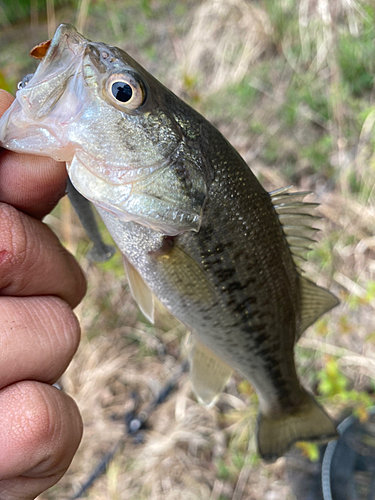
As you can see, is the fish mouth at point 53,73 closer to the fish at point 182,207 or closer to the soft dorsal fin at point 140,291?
the fish at point 182,207

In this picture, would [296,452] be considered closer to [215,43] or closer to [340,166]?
[340,166]

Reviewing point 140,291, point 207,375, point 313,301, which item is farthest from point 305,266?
point 140,291

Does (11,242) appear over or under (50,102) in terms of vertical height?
under

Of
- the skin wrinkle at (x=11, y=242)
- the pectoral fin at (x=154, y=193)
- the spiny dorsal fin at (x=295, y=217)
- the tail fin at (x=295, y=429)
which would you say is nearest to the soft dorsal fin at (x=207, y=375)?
the tail fin at (x=295, y=429)

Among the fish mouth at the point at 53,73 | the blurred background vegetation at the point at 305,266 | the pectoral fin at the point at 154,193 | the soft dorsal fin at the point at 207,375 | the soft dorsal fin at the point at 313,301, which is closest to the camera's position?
the fish mouth at the point at 53,73

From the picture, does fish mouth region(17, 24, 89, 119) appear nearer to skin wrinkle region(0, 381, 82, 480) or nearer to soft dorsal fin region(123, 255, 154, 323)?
soft dorsal fin region(123, 255, 154, 323)

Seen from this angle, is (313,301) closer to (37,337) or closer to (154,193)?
(154,193)

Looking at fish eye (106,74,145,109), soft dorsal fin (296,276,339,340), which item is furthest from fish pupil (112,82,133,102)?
soft dorsal fin (296,276,339,340)

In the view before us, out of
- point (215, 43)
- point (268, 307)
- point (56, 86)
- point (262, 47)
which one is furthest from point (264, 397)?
point (215, 43)
